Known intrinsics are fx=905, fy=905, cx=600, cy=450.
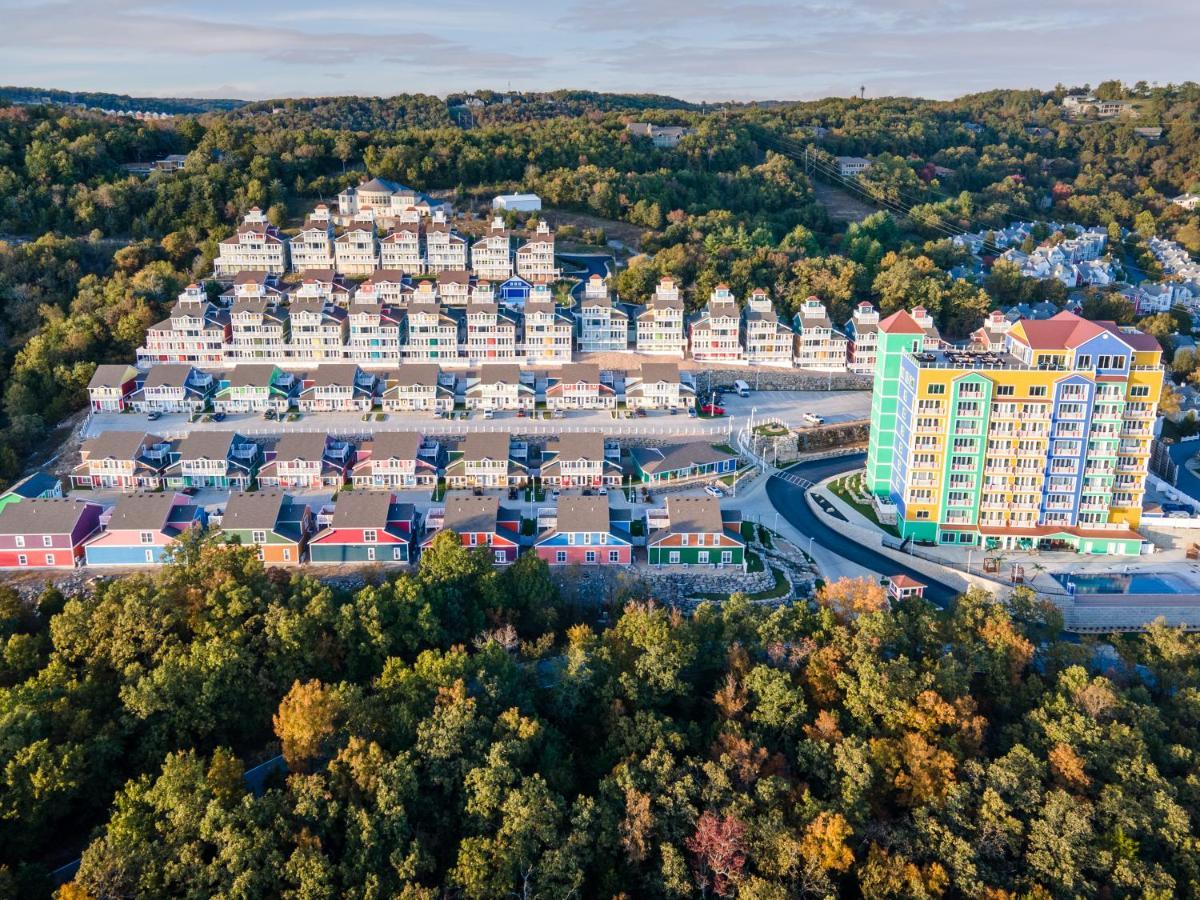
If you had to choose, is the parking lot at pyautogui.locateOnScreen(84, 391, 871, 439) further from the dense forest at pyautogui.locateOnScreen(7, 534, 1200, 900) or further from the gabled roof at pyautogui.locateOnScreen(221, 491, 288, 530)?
the dense forest at pyautogui.locateOnScreen(7, 534, 1200, 900)

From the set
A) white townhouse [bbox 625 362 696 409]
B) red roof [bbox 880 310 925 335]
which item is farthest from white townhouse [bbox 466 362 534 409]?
red roof [bbox 880 310 925 335]

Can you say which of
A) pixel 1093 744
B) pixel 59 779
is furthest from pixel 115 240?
pixel 1093 744

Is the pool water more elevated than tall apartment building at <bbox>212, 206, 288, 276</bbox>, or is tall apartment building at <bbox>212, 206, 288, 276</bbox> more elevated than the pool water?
tall apartment building at <bbox>212, 206, 288, 276</bbox>

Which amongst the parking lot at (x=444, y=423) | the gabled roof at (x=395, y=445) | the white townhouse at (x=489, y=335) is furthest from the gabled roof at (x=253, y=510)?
the white townhouse at (x=489, y=335)

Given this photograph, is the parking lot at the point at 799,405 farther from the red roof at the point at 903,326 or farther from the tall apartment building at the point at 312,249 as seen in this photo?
the tall apartment building at the point at 312,249

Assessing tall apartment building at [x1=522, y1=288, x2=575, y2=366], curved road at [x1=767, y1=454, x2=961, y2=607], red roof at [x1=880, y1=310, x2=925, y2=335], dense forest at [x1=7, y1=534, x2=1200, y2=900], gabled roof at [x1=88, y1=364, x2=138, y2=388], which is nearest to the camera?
dense forest at [x1=7, y1=534, x2=1200, y2=900]

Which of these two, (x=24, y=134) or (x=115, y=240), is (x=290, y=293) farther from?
(x=24, y=134)
